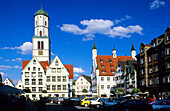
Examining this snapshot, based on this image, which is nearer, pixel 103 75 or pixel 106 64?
pixel 103 75

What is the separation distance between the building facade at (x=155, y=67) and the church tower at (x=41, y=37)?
43263 millimetres

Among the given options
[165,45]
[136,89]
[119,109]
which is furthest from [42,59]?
[119,109]

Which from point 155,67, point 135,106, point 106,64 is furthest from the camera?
point 106,64

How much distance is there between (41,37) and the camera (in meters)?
86.4

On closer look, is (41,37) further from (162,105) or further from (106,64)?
(162,105)

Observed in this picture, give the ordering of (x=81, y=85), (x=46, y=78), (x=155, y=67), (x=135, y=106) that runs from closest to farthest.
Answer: (x=135, y=106)
(x=155, y=67)
(x=46, y=78)
(x=81, y=85)

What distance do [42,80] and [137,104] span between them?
57.2 meters

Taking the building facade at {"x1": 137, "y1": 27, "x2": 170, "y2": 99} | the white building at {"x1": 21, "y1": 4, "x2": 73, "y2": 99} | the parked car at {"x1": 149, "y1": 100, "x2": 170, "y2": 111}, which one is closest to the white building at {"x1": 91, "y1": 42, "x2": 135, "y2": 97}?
the white building at {"x1": 21, "y1": 4, "x2": 73, "y2": 99}

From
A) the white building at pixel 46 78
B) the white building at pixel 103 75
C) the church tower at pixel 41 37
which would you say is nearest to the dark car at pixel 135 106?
the white building at pixel 103 75

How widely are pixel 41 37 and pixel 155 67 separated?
52.1 m

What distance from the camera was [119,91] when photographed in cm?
5925

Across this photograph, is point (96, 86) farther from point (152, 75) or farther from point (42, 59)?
point (152, 75)

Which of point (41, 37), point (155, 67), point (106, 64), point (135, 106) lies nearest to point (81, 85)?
point (106, 64)

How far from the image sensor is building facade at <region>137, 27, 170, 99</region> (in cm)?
4172
